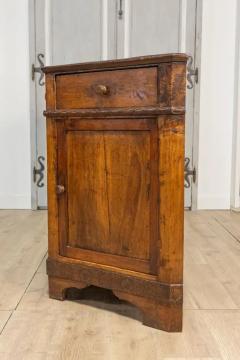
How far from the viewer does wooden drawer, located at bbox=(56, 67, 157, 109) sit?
4.42 feet

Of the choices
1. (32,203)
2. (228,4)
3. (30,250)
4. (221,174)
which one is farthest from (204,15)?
(30,250)

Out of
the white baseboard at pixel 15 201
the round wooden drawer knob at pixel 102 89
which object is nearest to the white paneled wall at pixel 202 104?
the white baseboard at pixel 15 201

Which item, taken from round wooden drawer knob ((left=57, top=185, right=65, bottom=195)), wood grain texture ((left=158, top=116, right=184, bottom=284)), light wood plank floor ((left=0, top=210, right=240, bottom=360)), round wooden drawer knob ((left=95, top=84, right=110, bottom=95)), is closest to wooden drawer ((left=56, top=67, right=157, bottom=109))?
round wooden drawer knob ((left=95, top=84, right=110, bottom=95))

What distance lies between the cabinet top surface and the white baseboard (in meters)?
2.10

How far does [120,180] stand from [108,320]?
46cm

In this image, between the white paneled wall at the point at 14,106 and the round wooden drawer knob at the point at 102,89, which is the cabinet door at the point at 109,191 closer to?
the round wooden drawer knob at the point at 102,89

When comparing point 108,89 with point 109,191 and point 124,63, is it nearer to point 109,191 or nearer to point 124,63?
point 124,63

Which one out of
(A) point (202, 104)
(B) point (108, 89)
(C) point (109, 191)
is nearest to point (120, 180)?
(C) point (109, 191)

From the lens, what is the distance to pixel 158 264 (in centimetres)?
138

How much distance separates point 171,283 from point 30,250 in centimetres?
114

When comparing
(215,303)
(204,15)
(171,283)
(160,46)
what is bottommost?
(215,303)

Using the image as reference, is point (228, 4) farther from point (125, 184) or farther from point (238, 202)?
point (125, 184)

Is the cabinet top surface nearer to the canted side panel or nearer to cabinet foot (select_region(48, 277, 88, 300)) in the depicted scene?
the canted side panel

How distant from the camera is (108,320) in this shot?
1.45 m
